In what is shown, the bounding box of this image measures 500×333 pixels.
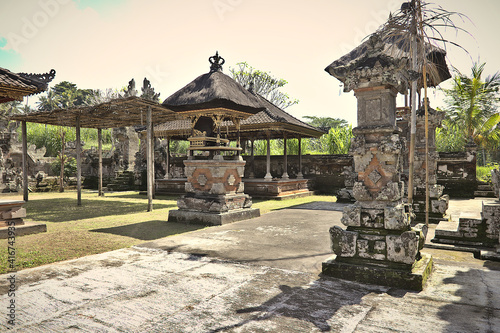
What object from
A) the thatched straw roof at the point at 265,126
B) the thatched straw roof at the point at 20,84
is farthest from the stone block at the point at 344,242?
the thatched straw roof at the point at 265,126

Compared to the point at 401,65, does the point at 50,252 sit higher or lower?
lower

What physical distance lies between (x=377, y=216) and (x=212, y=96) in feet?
16.7

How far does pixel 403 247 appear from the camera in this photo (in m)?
3.47

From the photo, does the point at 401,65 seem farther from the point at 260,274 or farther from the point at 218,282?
the point at 218,282

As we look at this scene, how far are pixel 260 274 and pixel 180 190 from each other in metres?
12.0

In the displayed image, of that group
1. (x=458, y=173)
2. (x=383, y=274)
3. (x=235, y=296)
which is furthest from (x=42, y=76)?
(x=458, y=173)

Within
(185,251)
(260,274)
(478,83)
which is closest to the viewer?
(260,274)

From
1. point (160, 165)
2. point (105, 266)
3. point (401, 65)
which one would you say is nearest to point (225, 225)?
point (105, 266)

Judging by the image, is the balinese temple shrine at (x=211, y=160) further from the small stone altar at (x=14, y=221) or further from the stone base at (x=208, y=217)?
the small stone altar at (x=14, y=221)

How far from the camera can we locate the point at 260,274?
12.5ft

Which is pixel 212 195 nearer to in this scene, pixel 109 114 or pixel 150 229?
pixel 150 229

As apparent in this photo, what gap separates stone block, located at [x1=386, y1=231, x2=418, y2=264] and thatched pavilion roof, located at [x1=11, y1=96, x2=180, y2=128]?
284 inches

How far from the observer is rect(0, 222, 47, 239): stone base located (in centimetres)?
610

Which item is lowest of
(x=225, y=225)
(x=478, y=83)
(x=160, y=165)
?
(x=225, y=225)
